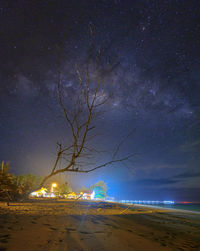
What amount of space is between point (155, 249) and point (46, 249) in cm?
297

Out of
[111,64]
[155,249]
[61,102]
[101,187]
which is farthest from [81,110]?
[101,187]

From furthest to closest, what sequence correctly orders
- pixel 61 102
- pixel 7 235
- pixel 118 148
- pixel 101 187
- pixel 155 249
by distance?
pixel 101 187
pixel 155 249
pixel 7 235
pixel 118 148
pixel 61 102

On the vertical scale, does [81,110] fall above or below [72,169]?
above

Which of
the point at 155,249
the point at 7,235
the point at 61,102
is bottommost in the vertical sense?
the point at 155,249

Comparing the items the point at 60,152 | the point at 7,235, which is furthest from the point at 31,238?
the point at 60,152

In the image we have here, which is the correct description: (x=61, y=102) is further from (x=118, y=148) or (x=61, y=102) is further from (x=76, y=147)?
(x=118, y=148)

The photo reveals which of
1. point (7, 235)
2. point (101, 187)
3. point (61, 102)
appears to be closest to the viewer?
point (61, 102)

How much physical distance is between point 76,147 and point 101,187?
86371 millimetres

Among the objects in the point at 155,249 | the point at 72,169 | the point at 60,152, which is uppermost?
the point at 60,152

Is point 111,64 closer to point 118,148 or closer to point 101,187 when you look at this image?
point 118,148

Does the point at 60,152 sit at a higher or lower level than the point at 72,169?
higher

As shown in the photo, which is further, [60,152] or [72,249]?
[72,249]

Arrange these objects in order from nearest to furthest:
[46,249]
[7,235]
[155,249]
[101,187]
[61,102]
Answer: [61,102] < [46,249] < [7,235] < [155,249] < [101,187]

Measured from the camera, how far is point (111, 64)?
96.5 inches
